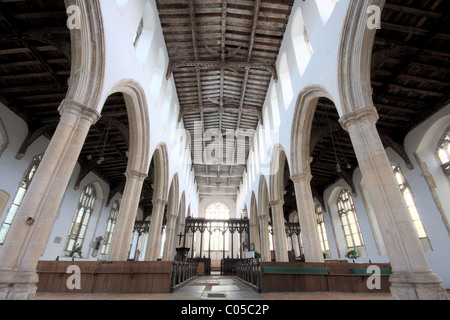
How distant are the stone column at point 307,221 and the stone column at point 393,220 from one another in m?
3.08

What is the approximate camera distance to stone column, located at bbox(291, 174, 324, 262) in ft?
22.3

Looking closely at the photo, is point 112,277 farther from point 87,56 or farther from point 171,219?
point 171,219

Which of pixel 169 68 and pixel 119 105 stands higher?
pixel 169 68

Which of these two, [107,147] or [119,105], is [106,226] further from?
[119,105]

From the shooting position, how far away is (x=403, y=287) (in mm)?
3369

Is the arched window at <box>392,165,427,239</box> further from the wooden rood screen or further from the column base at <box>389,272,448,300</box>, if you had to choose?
the wooden rood screen

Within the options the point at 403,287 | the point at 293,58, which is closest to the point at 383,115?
the point at 293,58

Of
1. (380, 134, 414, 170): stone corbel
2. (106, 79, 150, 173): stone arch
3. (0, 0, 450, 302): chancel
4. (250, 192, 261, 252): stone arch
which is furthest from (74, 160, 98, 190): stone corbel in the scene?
(380, 134, 414, 170): stone corbel

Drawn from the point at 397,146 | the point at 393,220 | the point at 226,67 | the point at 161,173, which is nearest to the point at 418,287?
the point at 393,220

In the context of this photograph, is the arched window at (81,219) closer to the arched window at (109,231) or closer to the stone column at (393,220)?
Result: the arched window at (109,231)

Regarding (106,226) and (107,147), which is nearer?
(107,147)
